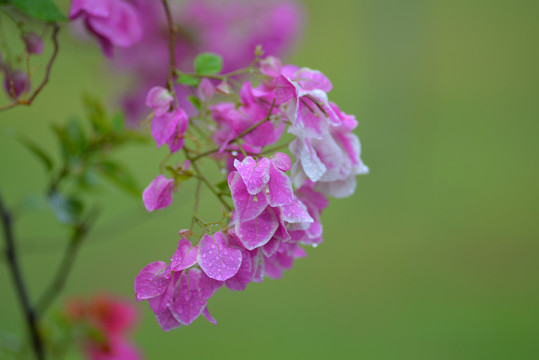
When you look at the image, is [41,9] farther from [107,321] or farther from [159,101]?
[107,321]

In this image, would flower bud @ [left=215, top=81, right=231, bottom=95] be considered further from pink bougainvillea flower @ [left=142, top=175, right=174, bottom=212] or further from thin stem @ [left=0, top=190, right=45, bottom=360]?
thin stem @ [left=0, top=190, right=45, bottom=360]

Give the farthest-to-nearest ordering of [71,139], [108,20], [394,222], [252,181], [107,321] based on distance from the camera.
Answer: [394,222] < [107,321] < [71,139] < [108,20] < [252,181]

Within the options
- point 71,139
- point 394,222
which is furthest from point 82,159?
point 394,222

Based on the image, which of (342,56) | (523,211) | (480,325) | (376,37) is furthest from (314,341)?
(342,56)

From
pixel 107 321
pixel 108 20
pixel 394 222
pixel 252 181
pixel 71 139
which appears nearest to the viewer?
pixel 252 181

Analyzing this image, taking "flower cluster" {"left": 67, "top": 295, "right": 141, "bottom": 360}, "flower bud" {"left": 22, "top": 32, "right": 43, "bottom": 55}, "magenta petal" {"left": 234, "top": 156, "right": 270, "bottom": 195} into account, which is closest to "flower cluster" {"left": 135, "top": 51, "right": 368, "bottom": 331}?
"magenta petal" {"left": 234, "top": 156, "right": 270, "bottom": 195}

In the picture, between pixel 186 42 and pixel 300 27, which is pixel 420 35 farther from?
pixel 186 42
